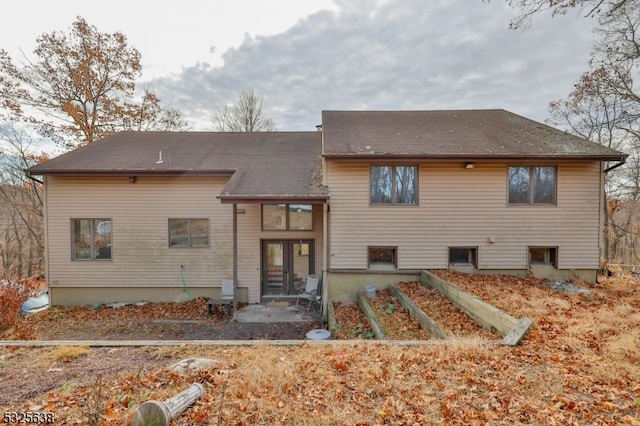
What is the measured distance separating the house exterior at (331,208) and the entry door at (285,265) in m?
0.04

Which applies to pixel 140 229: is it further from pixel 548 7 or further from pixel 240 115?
pixel 240 115

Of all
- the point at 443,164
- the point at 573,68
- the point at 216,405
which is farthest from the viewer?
the point at 573,68

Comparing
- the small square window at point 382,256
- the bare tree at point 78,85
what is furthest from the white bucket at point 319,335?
the bare tree at point 78,85

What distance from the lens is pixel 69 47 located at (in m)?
14.3

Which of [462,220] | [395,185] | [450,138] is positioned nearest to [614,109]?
[450,138]

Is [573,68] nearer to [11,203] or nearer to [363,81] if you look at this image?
[363,81]

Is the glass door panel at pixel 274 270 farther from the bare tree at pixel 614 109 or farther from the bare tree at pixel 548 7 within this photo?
the bare tree at pixel 614 109

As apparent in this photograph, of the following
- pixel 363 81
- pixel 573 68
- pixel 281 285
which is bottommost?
pixel 281 285

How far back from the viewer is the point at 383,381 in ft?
10.1

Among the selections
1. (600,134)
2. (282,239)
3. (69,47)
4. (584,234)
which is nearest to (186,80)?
(69,47)

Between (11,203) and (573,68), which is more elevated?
(573,68)

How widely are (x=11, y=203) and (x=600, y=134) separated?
34.3 m

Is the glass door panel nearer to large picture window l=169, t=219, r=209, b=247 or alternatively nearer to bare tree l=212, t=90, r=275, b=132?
large picture window l=169, t=219, r=209, b=247

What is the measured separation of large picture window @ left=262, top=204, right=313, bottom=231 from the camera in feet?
31.0
